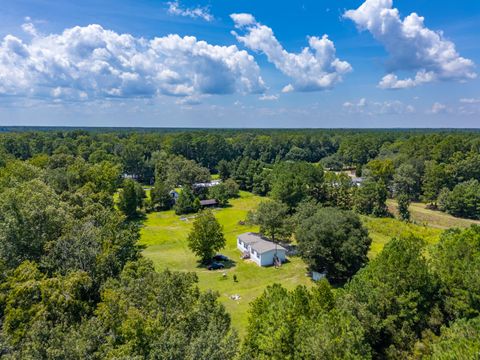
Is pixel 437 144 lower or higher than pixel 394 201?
higher

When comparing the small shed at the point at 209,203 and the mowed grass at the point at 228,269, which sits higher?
the small shed at the point at 209,203

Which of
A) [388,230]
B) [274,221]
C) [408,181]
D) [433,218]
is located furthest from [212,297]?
[408,181]

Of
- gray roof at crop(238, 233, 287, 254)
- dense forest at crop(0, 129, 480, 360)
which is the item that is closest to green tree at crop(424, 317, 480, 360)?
dense forest at crop(0, 129, 480, 360)

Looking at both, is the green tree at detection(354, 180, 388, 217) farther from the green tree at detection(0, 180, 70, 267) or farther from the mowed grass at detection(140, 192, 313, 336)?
the green tree at detection(0, 180, 70, 267)

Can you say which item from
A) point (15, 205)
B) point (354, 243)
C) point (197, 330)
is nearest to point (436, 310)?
point (354, 243)

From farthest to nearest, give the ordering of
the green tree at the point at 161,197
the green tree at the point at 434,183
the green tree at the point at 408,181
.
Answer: the green tree at the point at 408,181
the green tree at the point at 434,183
the green tree at the point at 161,197

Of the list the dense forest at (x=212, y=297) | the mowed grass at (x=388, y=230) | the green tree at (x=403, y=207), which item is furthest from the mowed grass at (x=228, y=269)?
the green tree at (x=403, y=207)

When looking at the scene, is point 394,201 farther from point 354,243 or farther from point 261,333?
point 261,333

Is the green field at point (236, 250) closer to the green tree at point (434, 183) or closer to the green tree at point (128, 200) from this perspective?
the green tree at point (128, 200)
